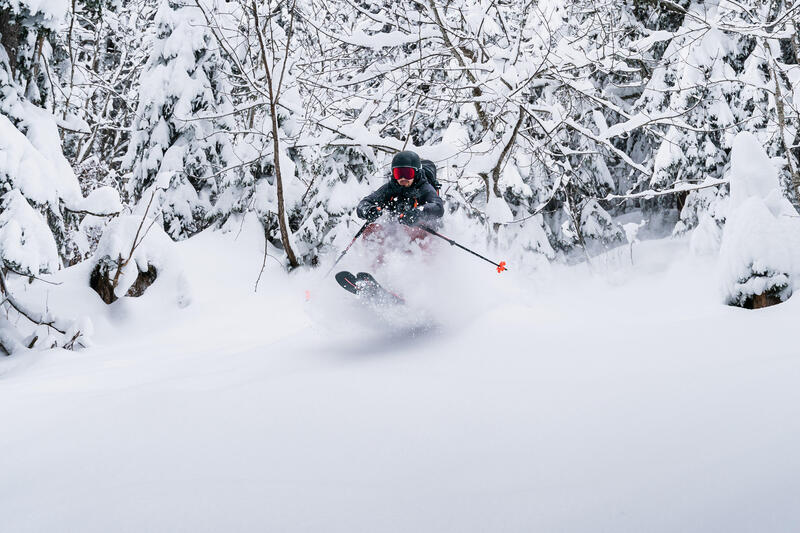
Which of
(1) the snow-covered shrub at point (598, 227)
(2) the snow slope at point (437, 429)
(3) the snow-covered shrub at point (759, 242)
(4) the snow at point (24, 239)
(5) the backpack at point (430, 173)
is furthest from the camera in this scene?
(1) the snow-covered shrub at point (598, 227)

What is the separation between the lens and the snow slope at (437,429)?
2160mm

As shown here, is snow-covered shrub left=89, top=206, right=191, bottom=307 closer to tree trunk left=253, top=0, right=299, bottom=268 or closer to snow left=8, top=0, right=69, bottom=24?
tree trunk left=253, top=0, right=299, bottom=268

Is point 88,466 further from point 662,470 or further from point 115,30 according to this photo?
point 115,30

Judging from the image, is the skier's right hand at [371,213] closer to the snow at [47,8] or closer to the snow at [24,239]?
the snow at [24,239]

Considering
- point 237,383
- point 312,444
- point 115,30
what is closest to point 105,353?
point 237,383

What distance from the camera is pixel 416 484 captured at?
238 centimetres

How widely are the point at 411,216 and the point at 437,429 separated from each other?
2937mm

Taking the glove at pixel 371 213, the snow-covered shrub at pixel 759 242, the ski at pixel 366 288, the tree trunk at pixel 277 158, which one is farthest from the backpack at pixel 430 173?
the tree trunk at pixel 277 158

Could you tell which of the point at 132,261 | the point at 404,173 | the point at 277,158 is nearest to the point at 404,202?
the point at 404,173

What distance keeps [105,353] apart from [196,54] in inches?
330

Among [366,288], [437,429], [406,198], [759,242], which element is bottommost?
[437,429]

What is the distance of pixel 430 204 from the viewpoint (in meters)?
5.62

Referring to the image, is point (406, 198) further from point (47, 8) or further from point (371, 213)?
point (47, 8)

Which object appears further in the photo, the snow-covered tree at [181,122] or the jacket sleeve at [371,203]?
the snow-covered tree at [181,122]
